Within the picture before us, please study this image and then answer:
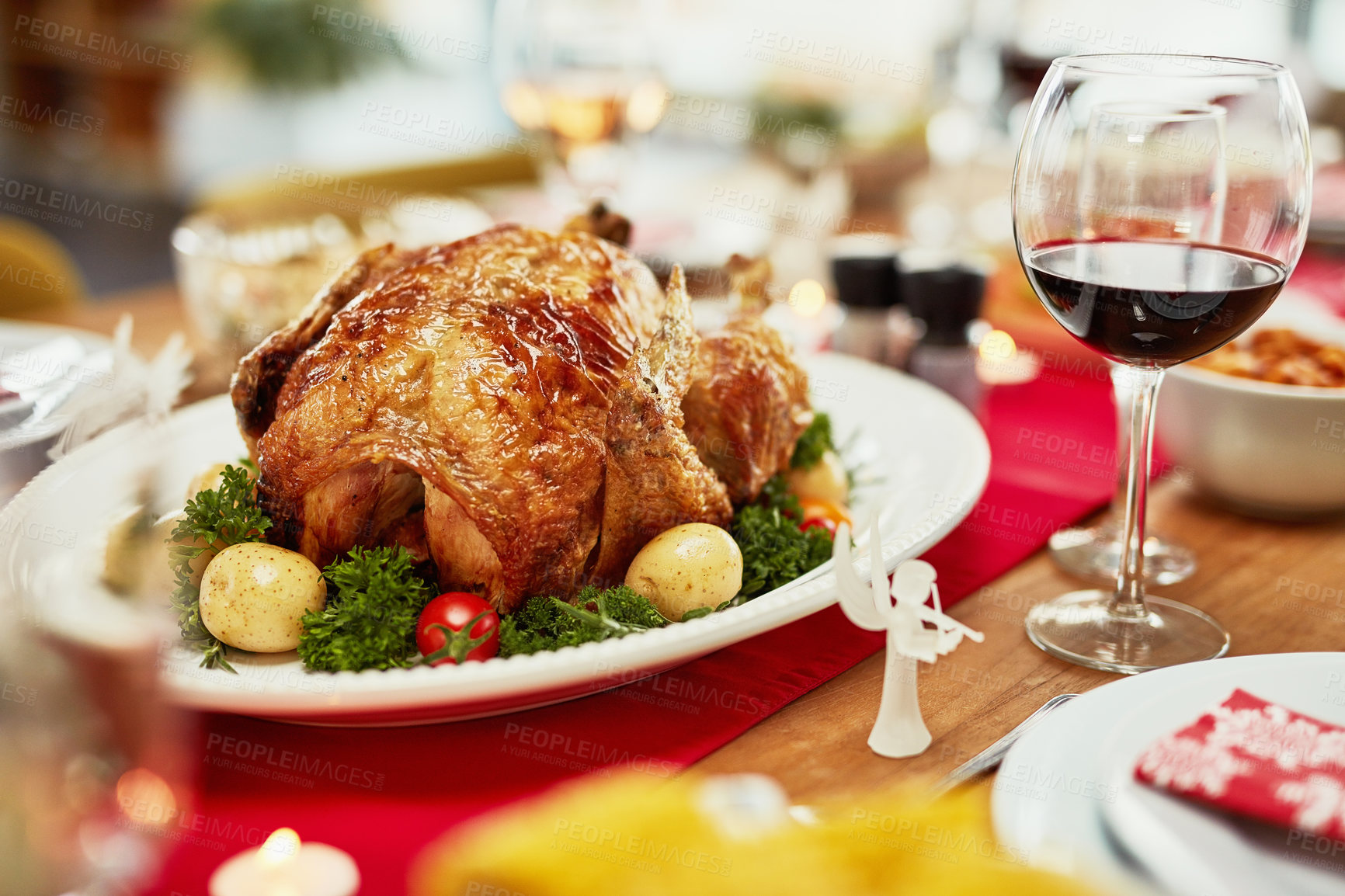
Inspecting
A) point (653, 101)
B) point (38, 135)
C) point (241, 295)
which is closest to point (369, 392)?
point (241, 295)

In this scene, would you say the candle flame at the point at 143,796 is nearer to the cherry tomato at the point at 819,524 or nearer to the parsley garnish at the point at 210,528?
the parsley garnish at the point at 210,528

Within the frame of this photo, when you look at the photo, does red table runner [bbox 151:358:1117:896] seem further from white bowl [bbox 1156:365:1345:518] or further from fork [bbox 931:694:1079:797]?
white bowl [bbox 1156:365:1345:518]

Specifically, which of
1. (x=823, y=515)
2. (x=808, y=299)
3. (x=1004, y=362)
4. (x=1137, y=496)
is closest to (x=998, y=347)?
(x=1004, y=362)

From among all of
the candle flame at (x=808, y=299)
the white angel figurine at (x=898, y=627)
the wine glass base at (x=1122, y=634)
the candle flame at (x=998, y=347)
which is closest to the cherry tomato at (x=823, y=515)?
the wine glass base at (x=1122, y=634)

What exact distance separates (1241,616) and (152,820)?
3.73 feet

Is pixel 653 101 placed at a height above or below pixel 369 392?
above

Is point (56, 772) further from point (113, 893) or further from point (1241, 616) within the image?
point (1241, 616)

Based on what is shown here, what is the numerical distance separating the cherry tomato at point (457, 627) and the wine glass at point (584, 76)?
1.54 m

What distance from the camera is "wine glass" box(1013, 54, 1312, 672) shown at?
1057 mm

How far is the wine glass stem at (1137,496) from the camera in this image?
3.97 ft

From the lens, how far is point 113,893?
0.66 meters

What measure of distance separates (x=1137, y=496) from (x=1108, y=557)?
24cm

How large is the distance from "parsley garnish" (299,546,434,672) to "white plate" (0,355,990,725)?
0.03m

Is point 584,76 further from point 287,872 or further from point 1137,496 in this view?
point 287,872
